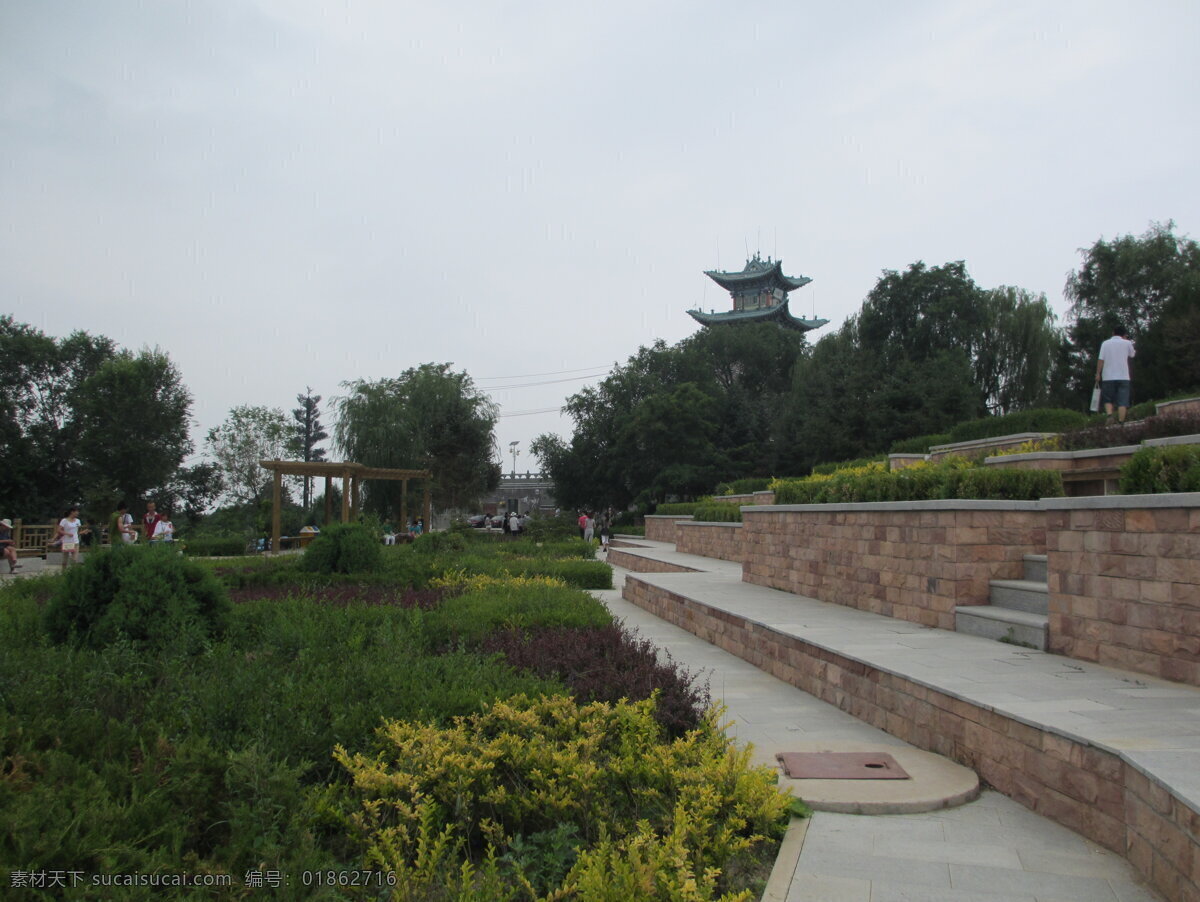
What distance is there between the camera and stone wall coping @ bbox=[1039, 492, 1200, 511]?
407cm

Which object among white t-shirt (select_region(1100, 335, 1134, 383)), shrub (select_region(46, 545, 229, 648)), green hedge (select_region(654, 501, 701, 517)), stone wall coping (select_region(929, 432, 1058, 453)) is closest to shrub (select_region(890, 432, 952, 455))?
stone wall coping (select_region(929, 432, 1058, 453))

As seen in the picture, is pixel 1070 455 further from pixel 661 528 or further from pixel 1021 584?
pixel 661 528

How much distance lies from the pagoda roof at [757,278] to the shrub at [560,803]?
2131 inches

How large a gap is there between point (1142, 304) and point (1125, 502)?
21391mm

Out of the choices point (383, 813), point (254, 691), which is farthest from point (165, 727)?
point (383, 813)

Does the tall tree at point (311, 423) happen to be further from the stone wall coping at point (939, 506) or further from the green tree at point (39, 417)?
the stone wall coping at point (939, 506)

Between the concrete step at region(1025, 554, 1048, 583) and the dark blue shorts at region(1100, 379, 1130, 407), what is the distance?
591cm

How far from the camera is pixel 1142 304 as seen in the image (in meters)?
21.8

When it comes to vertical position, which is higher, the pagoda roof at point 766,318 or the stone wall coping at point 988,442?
the pagoda roof at point 766,318

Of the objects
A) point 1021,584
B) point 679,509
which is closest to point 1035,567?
point 1021,584

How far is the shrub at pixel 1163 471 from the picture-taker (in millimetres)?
4491

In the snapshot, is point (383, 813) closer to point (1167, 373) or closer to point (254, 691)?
point (254, 691)

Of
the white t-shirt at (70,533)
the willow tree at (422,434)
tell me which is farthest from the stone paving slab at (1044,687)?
the willow tree at (422,434)

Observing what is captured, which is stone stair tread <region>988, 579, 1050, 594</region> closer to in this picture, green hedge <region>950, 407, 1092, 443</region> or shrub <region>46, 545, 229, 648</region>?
shrub <region>46, 545, 229, 648</region>
